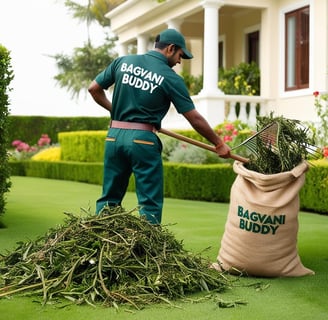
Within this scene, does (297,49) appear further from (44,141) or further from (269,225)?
(269,225)

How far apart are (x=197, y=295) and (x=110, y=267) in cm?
60

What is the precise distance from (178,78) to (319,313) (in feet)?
6.86

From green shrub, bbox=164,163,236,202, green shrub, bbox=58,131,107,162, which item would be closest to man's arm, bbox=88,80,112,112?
green shrub, bbox=164,163,236,202

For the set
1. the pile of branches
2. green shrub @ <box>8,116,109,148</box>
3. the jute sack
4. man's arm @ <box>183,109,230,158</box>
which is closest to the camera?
the pile of branches

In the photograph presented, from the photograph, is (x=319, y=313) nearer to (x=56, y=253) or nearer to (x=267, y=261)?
(x=267, y=261)

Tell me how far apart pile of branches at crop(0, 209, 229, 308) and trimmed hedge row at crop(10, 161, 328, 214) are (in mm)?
3213

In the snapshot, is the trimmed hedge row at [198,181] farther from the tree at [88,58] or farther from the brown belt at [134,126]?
the tree at [88,58]

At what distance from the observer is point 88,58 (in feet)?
127

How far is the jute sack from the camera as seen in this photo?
505 centimetres

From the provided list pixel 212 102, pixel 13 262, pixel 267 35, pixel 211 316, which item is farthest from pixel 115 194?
pixel 267 35

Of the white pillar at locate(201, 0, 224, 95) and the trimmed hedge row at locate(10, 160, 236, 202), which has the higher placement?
the white pillar at locate(201, 0, 224, 95)

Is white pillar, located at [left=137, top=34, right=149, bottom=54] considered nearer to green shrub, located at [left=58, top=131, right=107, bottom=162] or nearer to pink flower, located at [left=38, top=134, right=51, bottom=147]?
green shrub, located at [left=58, top=131, right=107, bottom=162]

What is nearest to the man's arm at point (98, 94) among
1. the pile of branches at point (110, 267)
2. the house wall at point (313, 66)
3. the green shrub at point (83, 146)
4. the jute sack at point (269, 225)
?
the pile of branches at point (110, 267)

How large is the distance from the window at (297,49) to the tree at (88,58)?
22.2m
